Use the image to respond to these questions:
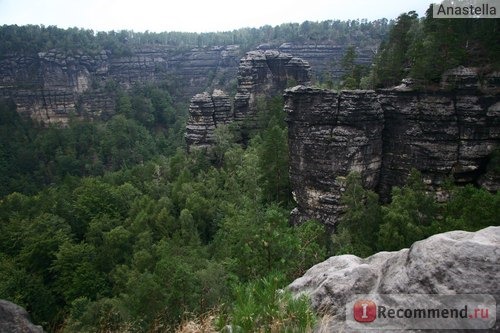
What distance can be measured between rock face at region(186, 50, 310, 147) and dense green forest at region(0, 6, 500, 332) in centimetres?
315

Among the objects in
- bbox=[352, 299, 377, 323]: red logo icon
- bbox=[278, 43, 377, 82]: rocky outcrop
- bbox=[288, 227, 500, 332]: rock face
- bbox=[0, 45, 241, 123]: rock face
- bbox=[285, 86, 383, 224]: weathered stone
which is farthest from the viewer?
bbox=[278, 43, 377, 82]: rocky outcrop

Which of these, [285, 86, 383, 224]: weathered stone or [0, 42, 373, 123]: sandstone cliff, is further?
[0, 42, 373, 123]: sandstone cliff

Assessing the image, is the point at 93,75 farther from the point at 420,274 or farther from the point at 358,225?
the point at 420,274

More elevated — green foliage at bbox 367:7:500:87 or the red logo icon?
green foliage at bbox 367:7:500:87

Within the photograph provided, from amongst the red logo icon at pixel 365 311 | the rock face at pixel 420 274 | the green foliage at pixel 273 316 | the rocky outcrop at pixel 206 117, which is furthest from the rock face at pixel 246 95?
the green foliage at pixel 273 316

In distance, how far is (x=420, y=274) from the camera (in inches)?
273

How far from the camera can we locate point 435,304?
6543 mm

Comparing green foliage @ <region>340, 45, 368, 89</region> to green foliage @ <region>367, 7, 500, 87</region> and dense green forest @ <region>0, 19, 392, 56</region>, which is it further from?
dense green forest @ <region>0, 19, 392, 56</region>

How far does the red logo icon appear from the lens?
7.05 metres

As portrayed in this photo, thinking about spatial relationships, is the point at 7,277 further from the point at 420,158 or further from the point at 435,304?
the point at 420,158

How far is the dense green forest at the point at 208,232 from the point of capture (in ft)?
52.9

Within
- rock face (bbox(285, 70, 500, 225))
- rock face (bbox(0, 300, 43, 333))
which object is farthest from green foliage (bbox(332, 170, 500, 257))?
rock face (bbox(0, 300, 43, 333))

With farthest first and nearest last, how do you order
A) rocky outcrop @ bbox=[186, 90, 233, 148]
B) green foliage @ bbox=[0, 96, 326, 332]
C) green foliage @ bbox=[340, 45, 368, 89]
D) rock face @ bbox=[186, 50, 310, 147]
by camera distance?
1. rock face @ bbox=[186, 50, 310, 147]
2. rocky outcrop @ bbox=[186, 90, 233, 148]
3. green foliage @ bbox=[340, 45, 368, 89]
4. green foliage @ bbox=[0, 96, 326, 332]

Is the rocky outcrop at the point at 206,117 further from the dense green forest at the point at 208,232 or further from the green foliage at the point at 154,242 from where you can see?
the green foliage at the point at 154,242
